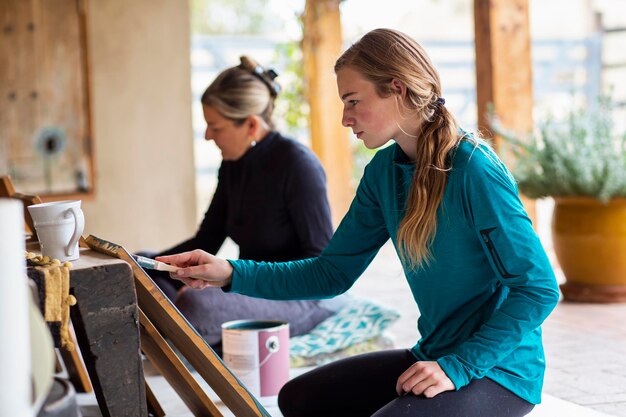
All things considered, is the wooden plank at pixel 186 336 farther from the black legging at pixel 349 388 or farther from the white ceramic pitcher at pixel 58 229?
Answer: the black legging at pixel 349 388

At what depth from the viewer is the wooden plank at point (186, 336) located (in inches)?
67.4

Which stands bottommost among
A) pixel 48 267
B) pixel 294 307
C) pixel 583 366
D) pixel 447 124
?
pixel 583 366

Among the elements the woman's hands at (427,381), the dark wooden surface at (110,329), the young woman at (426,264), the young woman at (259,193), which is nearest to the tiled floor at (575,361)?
the young woman at (259,193)

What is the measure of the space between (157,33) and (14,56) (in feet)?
2.78

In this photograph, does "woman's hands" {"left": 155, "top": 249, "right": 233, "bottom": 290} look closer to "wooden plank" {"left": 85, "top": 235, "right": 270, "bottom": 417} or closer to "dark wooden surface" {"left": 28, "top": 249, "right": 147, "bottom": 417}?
"wooden plank" {"left": 85, "top": 235, "right": 270, "bottom": 417}

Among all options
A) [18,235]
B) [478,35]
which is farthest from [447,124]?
[478,35]

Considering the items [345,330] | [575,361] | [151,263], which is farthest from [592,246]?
[151,263]

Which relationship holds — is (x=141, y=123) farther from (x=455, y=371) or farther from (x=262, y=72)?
(x=455, y=371)

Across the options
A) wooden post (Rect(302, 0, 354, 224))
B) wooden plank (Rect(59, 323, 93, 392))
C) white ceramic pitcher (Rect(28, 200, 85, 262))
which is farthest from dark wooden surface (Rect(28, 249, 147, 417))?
wooden post (Rect(302, 0, 354, 224))

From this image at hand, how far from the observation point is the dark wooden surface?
1575 mm

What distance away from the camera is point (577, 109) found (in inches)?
173

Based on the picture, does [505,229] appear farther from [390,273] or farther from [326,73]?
[326,73]

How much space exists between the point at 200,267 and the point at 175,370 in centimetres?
33

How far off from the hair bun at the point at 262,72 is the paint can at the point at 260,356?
910 millimetres
